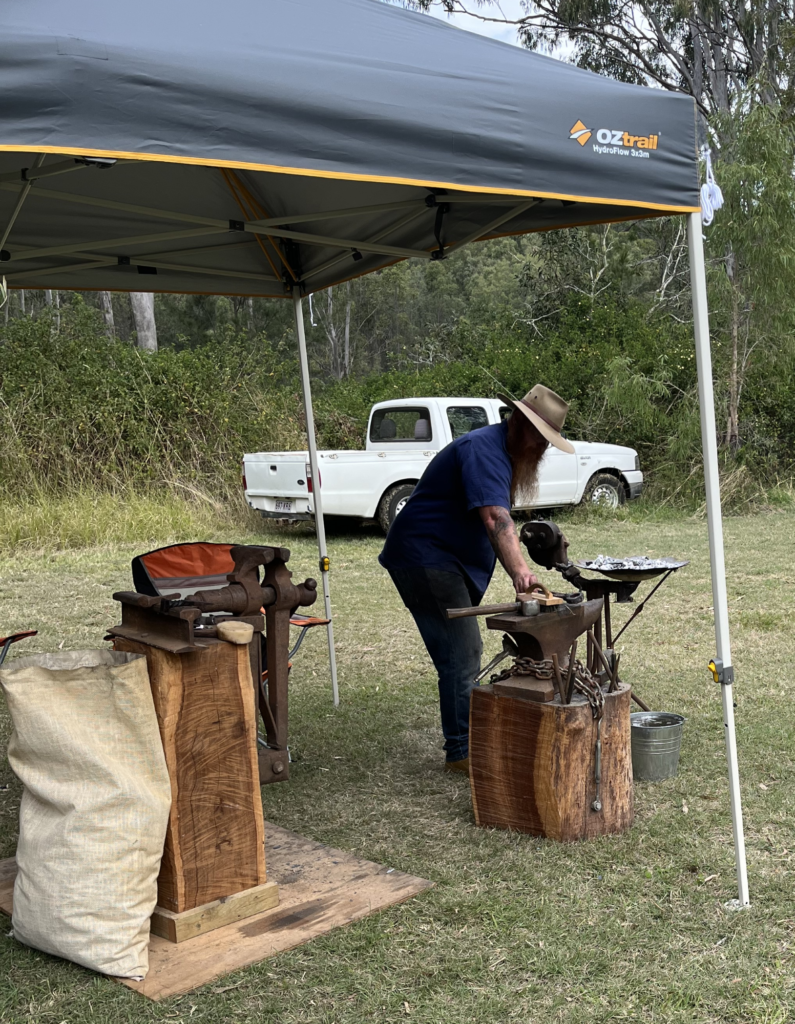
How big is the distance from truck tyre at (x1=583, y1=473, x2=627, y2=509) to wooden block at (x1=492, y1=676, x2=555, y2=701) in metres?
9.79

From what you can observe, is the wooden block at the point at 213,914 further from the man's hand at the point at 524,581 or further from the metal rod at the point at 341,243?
the metal rod at the point at 341,243

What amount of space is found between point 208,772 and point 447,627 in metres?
1.47

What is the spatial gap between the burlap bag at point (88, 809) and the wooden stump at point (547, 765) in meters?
1.30

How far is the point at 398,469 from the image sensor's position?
38.3 feet

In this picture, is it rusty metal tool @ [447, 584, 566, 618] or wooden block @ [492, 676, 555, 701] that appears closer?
rusty metal tool @ [447, 584, 566, 618]

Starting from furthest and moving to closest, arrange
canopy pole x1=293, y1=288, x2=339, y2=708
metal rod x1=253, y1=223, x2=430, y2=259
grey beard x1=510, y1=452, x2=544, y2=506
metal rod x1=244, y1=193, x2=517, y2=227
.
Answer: canopy pole x1=293, y1=288, x2=339, y2=708 → metal rod x1=253, y1=223, x2=430, y2=259 → metal rod x1=244, y1=193, x2=517, y2=227 → grey beard x1=510, y1=452, x2=544, y2=506

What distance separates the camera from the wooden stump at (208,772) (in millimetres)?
2990

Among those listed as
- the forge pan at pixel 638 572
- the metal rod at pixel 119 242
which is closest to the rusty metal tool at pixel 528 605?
the forge pan at pixel 638 572

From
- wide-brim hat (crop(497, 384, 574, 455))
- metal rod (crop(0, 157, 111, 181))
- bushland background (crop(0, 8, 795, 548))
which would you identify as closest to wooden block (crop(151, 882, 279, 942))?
wide-brim hat (crop(497, 384, 574, 455))

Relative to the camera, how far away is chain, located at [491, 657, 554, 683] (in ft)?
12.4

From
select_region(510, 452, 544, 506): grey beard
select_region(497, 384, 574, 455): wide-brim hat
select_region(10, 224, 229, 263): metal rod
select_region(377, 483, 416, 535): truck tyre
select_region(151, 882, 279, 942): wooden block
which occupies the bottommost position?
select_region(151, 882, 279, 942): wooden block

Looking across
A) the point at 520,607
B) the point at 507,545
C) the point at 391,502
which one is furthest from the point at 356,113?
the point at 391,502

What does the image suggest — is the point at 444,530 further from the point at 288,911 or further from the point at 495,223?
the point at 288,911

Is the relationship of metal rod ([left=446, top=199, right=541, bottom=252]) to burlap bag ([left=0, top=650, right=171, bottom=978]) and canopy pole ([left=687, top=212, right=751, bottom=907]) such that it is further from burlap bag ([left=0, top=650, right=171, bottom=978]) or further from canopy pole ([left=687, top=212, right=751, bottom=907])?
burlap bag ([left=0, top=650, right=171, bottom=978])
